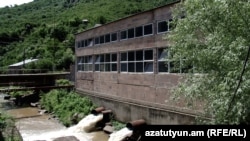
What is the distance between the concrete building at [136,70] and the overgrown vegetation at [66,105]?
3.70 feet

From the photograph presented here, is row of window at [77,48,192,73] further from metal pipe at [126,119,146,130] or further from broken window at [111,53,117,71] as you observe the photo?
metal pipe at [126,119,146,130]

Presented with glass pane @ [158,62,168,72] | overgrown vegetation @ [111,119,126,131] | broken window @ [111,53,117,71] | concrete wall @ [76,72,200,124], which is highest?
broken window @ [111,53,117,71]

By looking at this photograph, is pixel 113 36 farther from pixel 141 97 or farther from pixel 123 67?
pixel 141 97

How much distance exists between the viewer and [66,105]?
31.7 meters

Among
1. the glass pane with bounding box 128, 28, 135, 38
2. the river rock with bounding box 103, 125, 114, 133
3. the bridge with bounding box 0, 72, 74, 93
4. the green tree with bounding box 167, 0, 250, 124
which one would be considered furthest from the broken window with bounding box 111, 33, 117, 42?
the green tree with bounding box 167, 0, 250, 124

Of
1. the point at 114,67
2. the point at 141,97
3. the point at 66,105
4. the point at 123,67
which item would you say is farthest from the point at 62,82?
the point at 141,97

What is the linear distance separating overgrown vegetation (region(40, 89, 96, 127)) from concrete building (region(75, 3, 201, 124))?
3.70 feet

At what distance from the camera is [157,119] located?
2011cm

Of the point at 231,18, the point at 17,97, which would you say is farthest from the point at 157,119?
the point at 17,97

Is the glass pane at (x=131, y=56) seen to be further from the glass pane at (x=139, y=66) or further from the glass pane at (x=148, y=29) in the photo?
the glass pane at (x=148, y=29)

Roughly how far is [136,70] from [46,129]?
8749 millimetres

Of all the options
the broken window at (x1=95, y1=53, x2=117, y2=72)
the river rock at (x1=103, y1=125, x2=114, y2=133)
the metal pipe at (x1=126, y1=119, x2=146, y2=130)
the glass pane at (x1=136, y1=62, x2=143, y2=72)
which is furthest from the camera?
the broken window at (x1=95, y1=53, x2=117, y2=72)

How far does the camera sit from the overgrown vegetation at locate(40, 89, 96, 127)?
2819 cm

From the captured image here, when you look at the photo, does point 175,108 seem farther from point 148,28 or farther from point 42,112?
point 42,112
